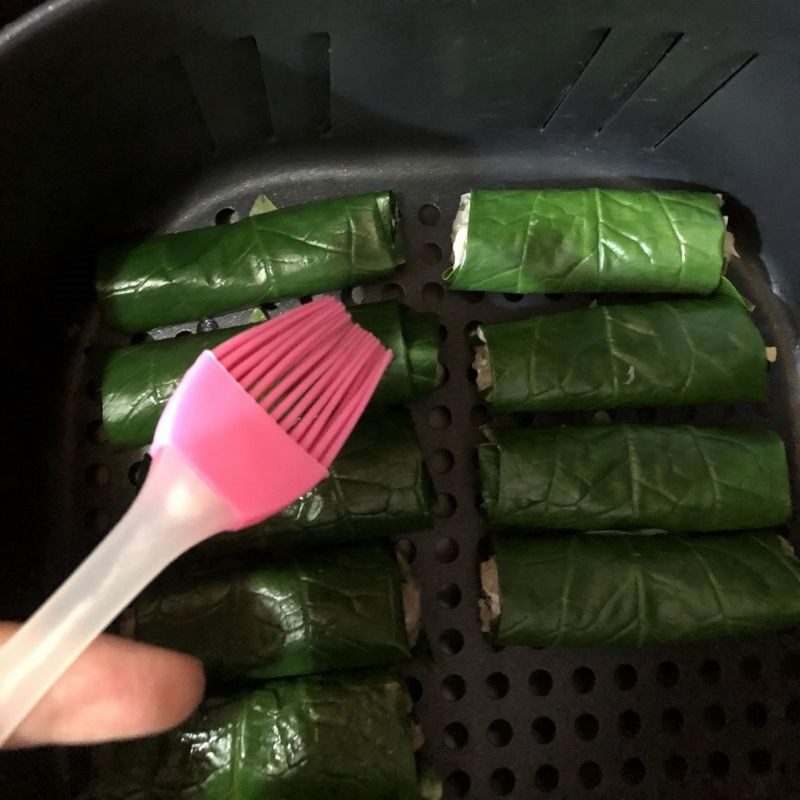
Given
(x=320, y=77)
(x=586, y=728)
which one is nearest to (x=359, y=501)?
(x=586, y=728)

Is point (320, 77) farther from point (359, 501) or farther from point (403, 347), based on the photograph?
point (359, 501)

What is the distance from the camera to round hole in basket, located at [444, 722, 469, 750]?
4.29 feet

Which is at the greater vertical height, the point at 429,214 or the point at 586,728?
the point at 429,214

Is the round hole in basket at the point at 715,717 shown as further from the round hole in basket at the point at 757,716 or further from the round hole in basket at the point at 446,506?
the round hole in basket at the point at 446,506

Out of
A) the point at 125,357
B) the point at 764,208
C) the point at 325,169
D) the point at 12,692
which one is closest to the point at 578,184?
the point at 764,208

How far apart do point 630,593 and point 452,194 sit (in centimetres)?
72

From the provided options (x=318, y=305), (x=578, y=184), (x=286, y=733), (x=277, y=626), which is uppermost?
(x=578, y=184)

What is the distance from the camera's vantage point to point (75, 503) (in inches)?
52.9

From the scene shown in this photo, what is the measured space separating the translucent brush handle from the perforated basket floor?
53 centimetres

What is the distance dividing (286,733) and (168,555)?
1.42ft

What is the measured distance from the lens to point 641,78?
128cm

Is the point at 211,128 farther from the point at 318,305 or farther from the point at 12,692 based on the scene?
the point at 12,692

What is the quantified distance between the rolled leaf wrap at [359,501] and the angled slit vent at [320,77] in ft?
1.65

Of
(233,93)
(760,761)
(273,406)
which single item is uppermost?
(233,93)
